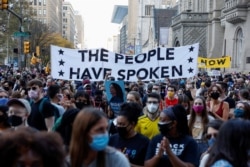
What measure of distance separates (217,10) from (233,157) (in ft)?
150

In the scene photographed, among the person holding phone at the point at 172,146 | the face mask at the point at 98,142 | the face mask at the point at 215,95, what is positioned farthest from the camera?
the face mask at the point at 215,95

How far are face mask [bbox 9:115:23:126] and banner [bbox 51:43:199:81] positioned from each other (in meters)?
6.25

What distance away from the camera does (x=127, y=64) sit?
41.0 ft

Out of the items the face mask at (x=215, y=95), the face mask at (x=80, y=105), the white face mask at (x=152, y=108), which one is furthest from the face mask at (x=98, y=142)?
the face mask at (x=215, y=95)

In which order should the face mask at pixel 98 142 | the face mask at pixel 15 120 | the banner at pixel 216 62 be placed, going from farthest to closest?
the banner at pixel 216 62, the face mask at pixel 15 120, the face mask at pixel 98 142

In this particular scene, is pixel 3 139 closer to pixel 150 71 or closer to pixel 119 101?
pixel 119 101

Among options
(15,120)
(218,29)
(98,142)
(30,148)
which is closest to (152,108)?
(15,120)

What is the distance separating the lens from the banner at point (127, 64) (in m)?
12.4

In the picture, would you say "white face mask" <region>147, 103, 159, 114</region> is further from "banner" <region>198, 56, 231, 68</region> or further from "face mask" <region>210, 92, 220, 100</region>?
"banner" <region>198, 56, 231, 68</region>

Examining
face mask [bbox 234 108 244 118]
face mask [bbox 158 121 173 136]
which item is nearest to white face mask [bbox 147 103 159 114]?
face mask [bbox 234 108 244 118]

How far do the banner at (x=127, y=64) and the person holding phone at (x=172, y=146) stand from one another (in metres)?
6.95

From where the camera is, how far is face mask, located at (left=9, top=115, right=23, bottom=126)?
19.5 ft

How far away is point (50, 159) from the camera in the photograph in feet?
9.98

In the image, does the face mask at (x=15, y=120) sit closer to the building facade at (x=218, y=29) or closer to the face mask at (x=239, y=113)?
the face mask at (x=239, y=113)
